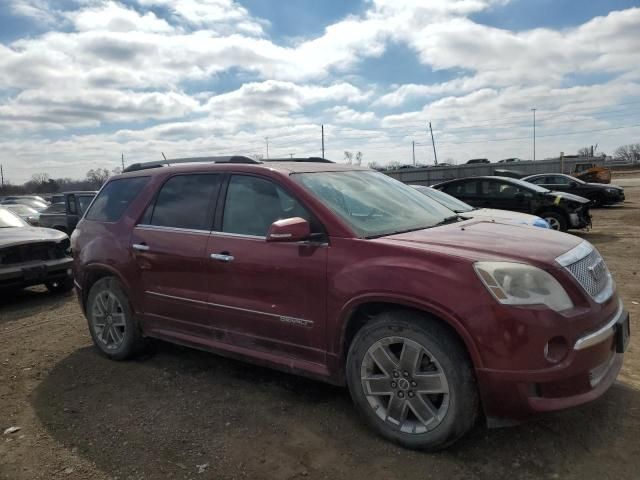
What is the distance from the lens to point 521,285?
2762 mm

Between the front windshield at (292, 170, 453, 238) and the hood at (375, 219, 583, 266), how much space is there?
0.62 ft

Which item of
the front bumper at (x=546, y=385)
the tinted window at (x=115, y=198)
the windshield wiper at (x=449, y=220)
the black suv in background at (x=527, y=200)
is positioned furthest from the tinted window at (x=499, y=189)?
the front bumper at (x=546, y=385)

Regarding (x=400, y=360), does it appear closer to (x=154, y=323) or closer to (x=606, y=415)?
(x=606, y=415)

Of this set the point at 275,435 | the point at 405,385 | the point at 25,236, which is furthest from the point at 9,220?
the point at 405,385

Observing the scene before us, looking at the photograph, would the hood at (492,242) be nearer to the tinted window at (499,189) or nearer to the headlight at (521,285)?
the headlight at (521,285)

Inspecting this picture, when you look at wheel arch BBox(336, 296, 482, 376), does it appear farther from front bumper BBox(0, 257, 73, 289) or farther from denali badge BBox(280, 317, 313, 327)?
front bumper BBox(0, 257, 73, 289)

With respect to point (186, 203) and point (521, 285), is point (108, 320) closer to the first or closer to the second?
point (186, 203)

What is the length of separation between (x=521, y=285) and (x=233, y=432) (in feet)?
6.65

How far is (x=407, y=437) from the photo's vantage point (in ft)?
10.0

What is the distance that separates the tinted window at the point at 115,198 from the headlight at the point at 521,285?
328 centimetres

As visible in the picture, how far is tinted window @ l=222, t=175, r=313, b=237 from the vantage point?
3676mm

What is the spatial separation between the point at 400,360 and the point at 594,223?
47.3 feet

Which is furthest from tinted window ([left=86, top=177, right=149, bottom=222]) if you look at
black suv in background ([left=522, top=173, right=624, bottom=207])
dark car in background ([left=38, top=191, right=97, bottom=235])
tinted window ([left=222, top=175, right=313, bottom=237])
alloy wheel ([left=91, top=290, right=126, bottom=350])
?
black suv in background ([left=522, top=173, right=624, bottom=207])

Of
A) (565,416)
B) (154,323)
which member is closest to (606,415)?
(565,416)
